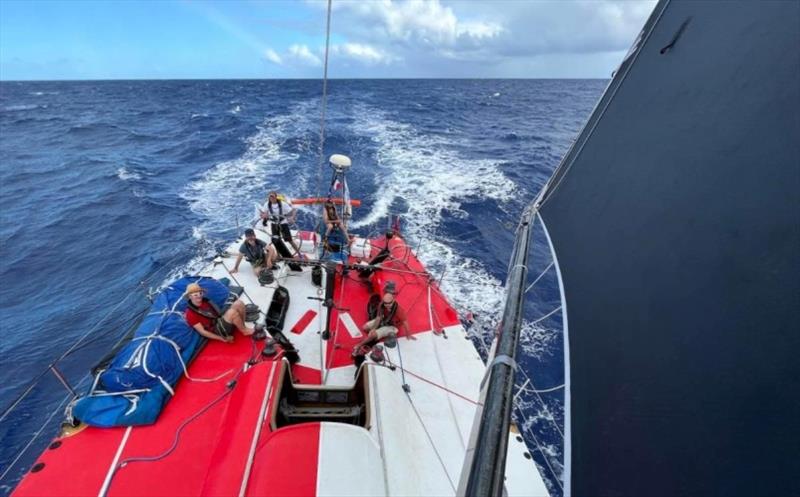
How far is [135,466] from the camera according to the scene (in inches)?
132

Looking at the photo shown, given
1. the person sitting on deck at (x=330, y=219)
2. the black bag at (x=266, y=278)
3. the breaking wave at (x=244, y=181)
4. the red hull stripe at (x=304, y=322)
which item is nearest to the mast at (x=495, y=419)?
the red hull stripe at (x=304, y=322)

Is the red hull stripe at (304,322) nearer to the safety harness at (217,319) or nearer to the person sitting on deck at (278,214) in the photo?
the safety harness at (217,319)

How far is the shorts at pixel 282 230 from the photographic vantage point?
7023 millimetres

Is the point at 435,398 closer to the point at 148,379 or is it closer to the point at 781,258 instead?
the point at 148,379

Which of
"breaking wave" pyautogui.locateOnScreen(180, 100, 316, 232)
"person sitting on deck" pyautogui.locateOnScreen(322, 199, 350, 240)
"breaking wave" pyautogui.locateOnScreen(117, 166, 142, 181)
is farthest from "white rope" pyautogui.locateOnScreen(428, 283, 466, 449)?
"breaking wave" pyautogui.locateOnScreen(117, 166, 142, 181)

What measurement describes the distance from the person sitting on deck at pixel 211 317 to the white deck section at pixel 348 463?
2491 mm

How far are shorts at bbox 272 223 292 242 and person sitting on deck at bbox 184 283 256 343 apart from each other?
219 cm

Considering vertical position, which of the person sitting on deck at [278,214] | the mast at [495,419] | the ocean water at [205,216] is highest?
the mast at [495,419]

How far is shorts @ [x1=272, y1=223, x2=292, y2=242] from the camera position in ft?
23.0

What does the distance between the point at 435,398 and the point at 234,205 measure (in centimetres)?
1170

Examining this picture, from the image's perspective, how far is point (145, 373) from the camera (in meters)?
4.00

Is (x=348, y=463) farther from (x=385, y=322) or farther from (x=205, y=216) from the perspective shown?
(x=205, y=216)

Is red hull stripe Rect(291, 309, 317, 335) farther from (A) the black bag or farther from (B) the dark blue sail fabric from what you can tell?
(B) the dark blue sail fabric

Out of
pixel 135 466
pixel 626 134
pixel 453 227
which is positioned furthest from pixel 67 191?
pixel 626 134
